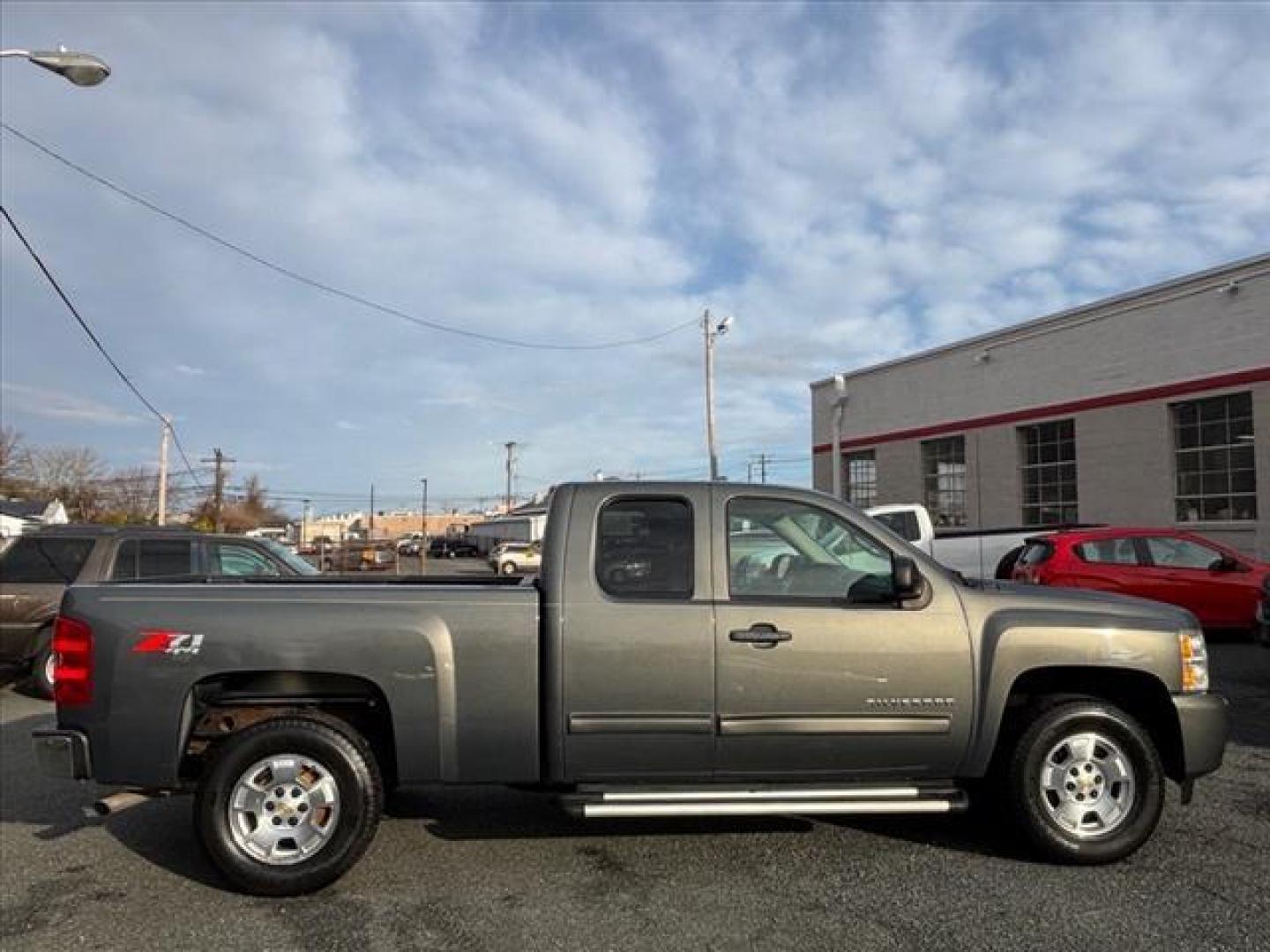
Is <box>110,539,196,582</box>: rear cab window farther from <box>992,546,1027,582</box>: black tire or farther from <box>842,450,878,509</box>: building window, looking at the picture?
<box>842,450,878,509</box>: building window

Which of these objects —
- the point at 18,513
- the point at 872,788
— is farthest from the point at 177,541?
the point at 18,513

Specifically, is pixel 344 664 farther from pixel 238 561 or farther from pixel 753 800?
pixel 238 561

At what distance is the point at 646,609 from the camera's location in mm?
4668

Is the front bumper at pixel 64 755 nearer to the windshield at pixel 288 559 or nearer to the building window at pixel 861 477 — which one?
the windshield at pixel 288 559

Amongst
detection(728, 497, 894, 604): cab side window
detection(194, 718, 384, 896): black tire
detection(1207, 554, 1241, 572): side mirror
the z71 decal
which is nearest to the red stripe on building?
detection(1207, 554, 1241, 572): side mirror

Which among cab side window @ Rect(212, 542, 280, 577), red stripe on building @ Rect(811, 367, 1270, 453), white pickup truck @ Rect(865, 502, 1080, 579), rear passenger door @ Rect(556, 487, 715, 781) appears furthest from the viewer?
red stripe on building @ Rect(811, 367, 1270, 453)

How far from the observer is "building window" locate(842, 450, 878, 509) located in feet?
93.8

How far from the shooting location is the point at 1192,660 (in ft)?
16.0

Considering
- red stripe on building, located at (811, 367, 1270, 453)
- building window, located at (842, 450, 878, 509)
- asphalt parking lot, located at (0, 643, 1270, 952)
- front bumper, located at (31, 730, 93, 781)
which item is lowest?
asphalt parking lot, located at (0, 643, 1270, 952)

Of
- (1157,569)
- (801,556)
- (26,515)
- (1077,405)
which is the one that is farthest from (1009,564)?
(26,515)

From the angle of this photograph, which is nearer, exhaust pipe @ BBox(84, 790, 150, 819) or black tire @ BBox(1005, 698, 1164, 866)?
exhaust pipe @ BBox(84, 790, 150, 819)

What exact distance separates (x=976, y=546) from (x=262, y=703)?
39.1ft

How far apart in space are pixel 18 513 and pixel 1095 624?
21.3m

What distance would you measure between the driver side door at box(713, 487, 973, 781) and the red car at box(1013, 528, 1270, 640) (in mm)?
7901
